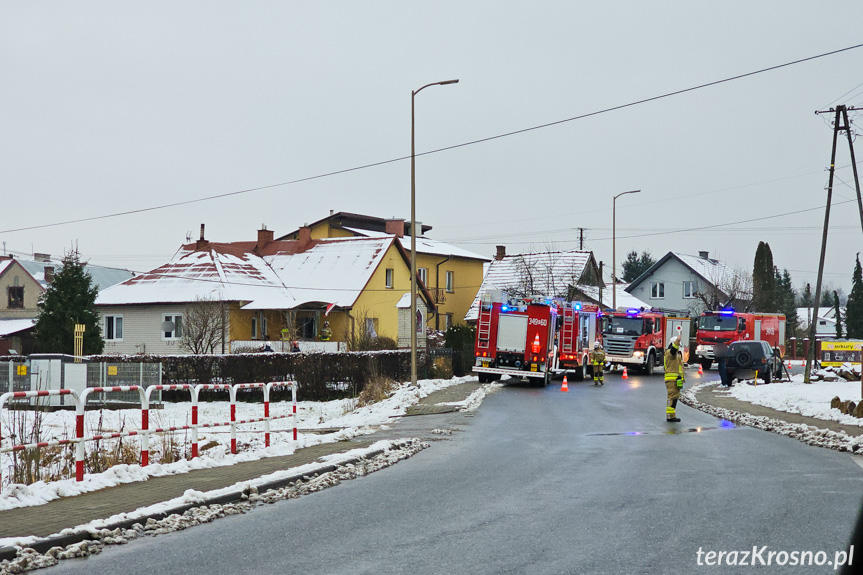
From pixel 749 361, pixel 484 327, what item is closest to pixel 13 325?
pixel 484 327

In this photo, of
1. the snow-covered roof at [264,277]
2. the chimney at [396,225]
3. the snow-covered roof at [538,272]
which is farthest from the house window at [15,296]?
the snow-covered roof at [538,272]

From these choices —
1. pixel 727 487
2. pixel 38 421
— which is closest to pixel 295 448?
pixel 38 421

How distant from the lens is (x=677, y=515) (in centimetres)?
873

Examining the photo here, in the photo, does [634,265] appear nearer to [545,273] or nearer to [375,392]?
[545,273]

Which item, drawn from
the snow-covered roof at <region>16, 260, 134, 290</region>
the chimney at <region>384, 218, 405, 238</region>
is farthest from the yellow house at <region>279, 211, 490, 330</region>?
the snow-covered roof at <region>16, 260, 134, 290</region>

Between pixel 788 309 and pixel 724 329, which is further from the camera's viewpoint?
pixel 788 309

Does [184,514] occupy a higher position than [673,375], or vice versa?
[673,375]

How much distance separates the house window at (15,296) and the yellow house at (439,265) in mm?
20559

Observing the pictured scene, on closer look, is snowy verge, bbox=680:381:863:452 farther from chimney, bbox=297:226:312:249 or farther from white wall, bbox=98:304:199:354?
chimney, bbox=297:226:312:249

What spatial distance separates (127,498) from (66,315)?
125ft

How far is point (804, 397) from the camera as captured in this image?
1012 inches

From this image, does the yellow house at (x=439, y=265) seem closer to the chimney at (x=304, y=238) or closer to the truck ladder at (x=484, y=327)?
the chimney at (x=304, y=238)

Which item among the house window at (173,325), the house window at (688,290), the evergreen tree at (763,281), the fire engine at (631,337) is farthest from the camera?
the house window at (688,290)

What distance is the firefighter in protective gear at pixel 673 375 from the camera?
2012 cm
